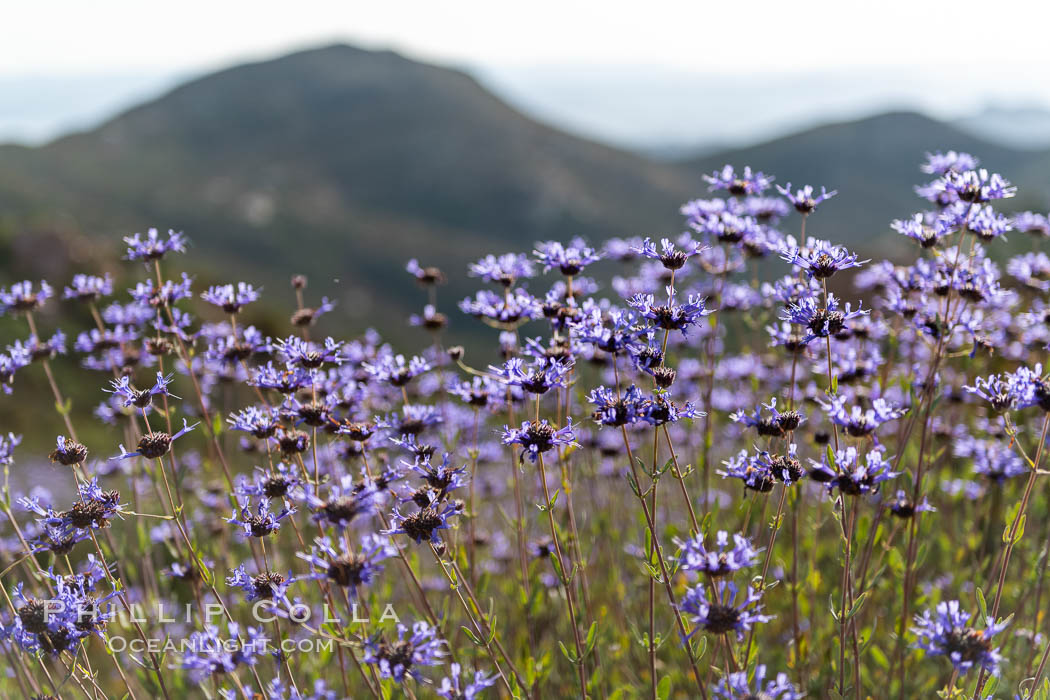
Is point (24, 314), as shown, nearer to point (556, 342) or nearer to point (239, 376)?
point (239, 376)

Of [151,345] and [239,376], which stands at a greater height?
[151,345]

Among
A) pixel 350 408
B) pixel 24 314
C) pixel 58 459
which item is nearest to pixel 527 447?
pixel 350 408

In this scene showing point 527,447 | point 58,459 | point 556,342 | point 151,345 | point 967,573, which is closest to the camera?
point 527,447

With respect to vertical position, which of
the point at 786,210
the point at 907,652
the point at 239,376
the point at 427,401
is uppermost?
the point at 786,210

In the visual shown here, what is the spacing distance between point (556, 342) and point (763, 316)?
2.65 meters

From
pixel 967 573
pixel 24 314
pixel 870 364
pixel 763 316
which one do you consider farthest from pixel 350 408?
pixel 967 573

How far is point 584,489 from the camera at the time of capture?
9.70m

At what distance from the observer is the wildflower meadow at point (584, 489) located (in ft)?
12.7

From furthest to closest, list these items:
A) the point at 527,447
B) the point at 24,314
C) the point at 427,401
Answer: the point at 427,401, the point at 24,314, the point at 527,447

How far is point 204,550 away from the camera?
6094mm

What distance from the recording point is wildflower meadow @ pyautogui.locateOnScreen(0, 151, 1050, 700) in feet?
12.7

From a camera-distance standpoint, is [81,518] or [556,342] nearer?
[81,518]

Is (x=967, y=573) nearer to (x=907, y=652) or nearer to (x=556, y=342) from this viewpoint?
(x=907, y=652)

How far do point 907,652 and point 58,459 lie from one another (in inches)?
259
